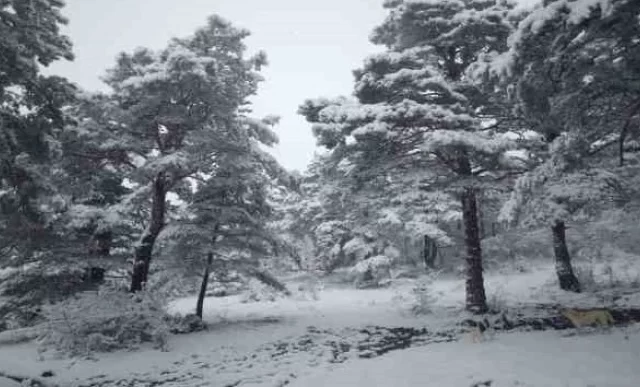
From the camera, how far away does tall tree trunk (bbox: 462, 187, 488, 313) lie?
12305mm

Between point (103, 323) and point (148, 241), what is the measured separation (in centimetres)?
296

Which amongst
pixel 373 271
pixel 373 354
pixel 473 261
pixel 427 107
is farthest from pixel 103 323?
pixel 373 271

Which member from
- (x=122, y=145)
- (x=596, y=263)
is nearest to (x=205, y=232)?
(x=122, y=145)

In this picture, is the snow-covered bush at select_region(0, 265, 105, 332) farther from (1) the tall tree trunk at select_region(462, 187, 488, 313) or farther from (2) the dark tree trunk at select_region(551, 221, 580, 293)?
(2) the dark tree trunk at select_region(551, 221, 580, 293)

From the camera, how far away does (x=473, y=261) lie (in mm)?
12500

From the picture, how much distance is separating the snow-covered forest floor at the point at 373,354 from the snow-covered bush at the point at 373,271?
6831mm

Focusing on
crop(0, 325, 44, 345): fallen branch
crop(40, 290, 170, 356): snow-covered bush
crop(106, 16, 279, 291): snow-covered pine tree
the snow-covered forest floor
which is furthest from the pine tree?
crop(0, 325, 44, 345): fallen branch

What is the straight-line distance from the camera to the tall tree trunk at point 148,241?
39.7 feet

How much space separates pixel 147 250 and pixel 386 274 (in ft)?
48.6

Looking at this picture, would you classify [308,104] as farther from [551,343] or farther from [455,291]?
[455,291]

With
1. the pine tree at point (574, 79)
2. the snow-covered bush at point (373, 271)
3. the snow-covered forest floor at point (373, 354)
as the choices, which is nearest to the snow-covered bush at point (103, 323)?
the snow-covered forest floor at point (373, 354)

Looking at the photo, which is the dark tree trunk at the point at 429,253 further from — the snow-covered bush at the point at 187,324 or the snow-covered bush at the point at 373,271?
the snow-covered bush at the point at 187,324

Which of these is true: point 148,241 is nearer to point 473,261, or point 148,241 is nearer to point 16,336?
point 16,336

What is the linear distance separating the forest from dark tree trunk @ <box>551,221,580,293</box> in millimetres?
78
